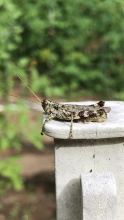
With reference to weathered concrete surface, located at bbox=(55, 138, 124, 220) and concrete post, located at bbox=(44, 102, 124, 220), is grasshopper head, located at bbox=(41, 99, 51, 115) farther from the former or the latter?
weathered concrete surface, located at bbox=(55, 138, 124, 220)

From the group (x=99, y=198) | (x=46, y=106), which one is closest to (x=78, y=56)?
(x=46, y=106)

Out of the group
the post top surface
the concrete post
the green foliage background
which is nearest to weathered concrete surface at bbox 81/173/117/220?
the concrete post

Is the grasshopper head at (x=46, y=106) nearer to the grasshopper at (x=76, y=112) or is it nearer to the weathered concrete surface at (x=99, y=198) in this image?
the grasshopper at (x=76, y=112)

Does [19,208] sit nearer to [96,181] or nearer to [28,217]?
[28,217]

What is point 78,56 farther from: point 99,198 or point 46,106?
point 99,198

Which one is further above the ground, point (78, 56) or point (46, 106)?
point (78, 56)

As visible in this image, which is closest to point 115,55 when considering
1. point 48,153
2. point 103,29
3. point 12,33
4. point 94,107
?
point 103,29

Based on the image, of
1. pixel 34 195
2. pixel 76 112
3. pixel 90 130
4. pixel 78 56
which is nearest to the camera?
pixel 90 130
